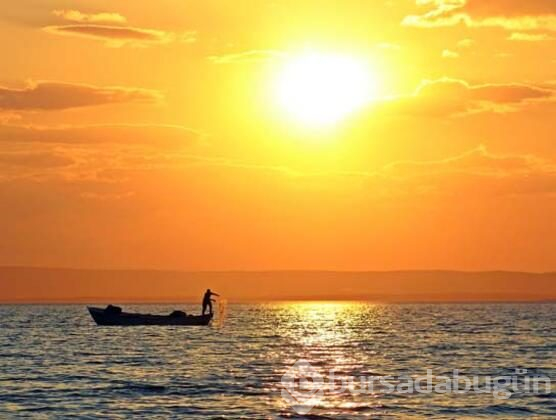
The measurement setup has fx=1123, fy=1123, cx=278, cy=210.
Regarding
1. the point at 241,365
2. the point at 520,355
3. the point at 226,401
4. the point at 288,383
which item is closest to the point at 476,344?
the point at 520,355

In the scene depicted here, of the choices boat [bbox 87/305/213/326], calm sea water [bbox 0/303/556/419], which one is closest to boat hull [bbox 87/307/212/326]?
boat [bbox 87/305/213/326]

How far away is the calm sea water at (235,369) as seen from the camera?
57.0 meters

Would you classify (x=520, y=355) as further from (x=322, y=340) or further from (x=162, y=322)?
(x=162, y=322)

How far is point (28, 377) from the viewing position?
74938mm

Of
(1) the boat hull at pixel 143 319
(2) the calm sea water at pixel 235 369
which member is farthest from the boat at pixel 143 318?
(2) the calm sea water at pixel 235 369

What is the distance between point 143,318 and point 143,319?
5.4 inches

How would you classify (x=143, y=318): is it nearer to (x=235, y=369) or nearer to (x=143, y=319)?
(x=143, y=319)

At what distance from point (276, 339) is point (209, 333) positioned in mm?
14304

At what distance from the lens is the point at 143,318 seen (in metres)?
153

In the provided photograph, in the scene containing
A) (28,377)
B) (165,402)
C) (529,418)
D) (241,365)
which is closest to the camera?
(529,418)

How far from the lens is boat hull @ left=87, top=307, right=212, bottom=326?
491 feet

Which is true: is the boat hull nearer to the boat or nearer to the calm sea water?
the boat

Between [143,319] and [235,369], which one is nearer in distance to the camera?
[235,369]

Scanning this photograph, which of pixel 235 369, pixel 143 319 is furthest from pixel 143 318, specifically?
pixel 235 369
